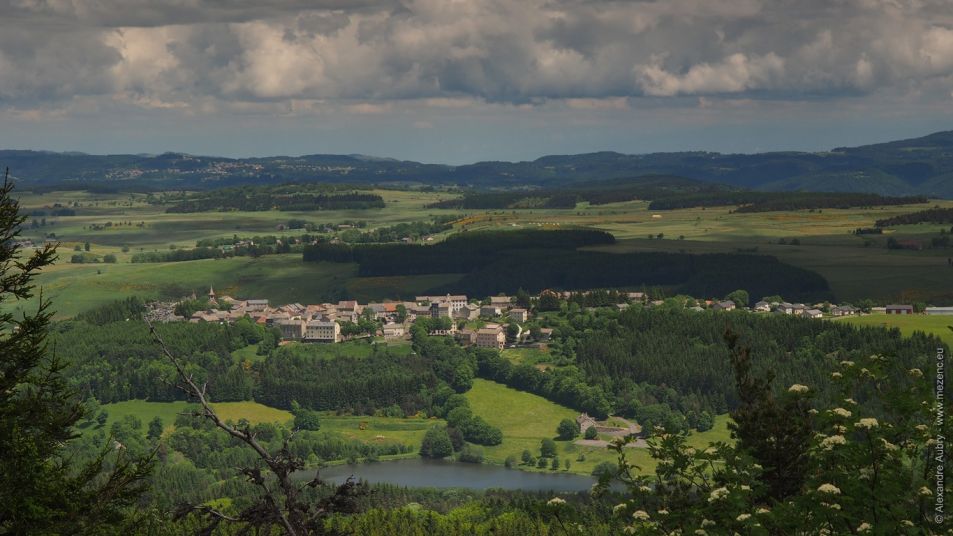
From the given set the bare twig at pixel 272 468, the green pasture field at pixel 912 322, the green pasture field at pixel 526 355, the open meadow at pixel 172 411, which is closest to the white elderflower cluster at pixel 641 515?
the bare twig at pixel 272 468

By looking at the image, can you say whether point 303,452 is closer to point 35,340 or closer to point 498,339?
point 498,339

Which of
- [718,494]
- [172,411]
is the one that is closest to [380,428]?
[172,411]

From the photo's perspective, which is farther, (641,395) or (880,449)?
(641,395)

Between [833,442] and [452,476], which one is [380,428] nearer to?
[452,476]

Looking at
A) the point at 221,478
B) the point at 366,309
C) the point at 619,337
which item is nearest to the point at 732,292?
the point at 619,337

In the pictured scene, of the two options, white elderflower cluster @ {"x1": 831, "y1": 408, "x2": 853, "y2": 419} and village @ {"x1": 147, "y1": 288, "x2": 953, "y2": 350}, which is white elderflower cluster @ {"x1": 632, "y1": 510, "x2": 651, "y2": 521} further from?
village @ {"x1": 147, "y1": 288, "x2": 953, "y2": 350}

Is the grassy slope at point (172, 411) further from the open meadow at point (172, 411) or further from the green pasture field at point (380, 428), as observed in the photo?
the green pasture field at point (380, 428)
